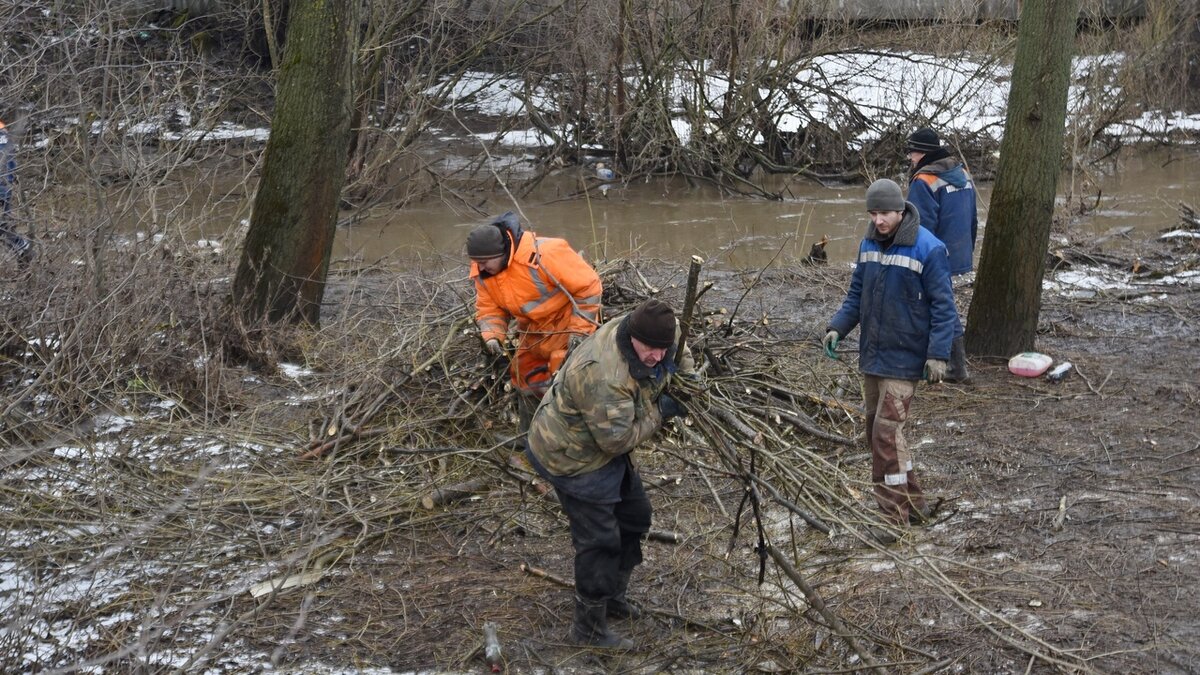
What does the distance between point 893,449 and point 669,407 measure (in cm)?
154

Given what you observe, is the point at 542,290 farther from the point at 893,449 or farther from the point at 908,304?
the point at 893,449

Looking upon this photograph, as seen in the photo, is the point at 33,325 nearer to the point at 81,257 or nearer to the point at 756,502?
the point at 81,257

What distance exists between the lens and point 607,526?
4504mm

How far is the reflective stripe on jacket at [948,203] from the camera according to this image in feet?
24.6

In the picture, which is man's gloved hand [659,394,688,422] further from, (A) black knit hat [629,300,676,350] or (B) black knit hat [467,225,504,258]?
(B) black knit hat [467,225,504,258]

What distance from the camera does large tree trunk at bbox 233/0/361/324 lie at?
8633mm

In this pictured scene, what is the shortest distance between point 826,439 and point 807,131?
12.7 metres

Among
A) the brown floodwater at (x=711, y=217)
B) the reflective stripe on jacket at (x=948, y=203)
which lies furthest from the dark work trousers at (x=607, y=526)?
the brown floodwater at (x=711, y=217)

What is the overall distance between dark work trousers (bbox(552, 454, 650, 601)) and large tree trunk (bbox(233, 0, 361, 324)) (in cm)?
471

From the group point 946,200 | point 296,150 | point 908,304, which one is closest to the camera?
point 908,304

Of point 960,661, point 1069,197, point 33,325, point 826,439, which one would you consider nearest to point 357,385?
point 33,325

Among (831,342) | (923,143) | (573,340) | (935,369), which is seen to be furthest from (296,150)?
(935,369)

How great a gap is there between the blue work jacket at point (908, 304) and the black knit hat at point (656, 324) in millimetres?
1765

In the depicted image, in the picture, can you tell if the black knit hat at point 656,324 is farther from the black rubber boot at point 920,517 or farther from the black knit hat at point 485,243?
the black rubber boot at point 920,517
